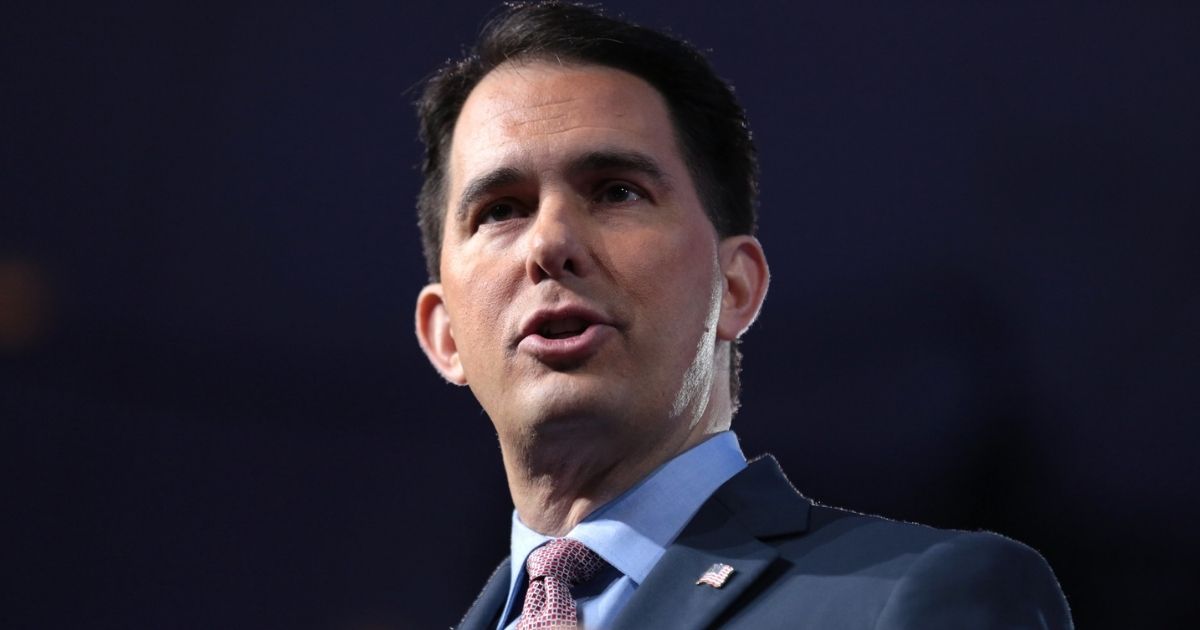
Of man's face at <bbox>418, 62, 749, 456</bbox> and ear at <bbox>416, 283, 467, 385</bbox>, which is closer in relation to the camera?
man's face at <bbox>418, 62, 749, 456</bbox>

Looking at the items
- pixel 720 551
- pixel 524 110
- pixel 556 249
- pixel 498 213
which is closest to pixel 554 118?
pixel 524 110

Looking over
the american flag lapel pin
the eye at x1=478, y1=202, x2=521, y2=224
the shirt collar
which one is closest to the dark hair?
the eye at x1=478, y1=202, x2=521, y2=224

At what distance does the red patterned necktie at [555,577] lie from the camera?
203 centimetres

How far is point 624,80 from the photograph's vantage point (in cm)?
242

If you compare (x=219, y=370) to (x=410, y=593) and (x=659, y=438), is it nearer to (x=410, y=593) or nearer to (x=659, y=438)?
(x=410, y=593)

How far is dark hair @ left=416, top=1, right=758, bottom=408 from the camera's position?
2.46 meters

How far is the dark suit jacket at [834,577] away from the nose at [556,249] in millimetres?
421

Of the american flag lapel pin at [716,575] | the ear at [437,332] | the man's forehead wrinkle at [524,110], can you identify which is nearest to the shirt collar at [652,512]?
the american flag lapel pin at [716,575]

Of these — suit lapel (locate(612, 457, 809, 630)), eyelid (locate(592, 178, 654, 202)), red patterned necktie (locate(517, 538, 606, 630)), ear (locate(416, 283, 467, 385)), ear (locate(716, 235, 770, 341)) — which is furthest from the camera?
ear (locate(416, 283, 467, 385))

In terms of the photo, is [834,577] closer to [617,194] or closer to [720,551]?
[720,551]

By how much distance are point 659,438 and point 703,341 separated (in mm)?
177

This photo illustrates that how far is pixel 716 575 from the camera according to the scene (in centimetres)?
193

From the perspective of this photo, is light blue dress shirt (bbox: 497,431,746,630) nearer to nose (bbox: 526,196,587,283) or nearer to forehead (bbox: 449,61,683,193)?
nose (bbox: 526,196,587,283)

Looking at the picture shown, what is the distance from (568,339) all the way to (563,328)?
3 centimetres
